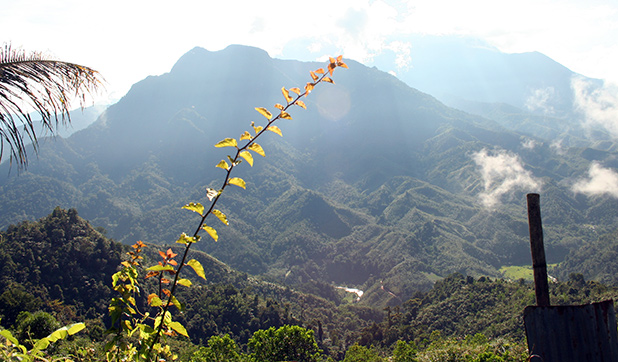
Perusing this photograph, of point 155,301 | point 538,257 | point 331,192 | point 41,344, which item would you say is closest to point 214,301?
point 538,257

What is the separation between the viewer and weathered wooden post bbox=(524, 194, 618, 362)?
Result: 8.52 feet

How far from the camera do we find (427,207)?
13800cm

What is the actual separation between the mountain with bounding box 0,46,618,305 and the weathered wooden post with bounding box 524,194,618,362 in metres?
84.0

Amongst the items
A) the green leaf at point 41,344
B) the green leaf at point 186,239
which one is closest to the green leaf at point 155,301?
the green leaf at point 186,239

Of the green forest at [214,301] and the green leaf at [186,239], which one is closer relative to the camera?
the green leaf at [186,239]

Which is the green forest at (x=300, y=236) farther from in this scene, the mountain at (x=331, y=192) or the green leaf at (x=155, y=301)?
the mountain at (x=331, y=192)

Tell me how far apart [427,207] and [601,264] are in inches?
2048

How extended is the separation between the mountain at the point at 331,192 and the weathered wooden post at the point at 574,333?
84.0m

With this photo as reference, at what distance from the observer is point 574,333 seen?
8.55 feet

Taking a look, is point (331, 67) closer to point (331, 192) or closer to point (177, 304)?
point (177, 304)

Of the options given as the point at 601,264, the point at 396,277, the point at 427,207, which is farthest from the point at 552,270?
the point at 396,277

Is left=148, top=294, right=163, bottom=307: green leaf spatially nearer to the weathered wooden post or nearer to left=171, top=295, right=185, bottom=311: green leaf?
left=171, top=295, right=185, bottom=311: green leaf

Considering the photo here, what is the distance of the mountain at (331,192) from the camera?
112m

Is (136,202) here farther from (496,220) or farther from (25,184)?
(496,220)
